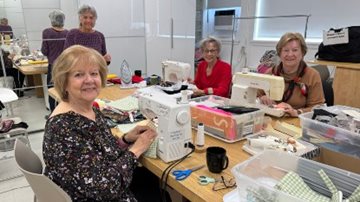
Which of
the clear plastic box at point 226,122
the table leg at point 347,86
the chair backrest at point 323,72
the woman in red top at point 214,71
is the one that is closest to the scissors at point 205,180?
the clear plastic box at point 226,122

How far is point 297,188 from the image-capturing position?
82 cm

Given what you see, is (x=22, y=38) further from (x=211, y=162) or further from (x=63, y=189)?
(x=211, y=162)

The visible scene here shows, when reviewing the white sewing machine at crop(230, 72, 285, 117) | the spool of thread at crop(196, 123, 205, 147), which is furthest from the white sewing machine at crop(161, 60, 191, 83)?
the spool of thread at crop(196, 123, 205, 147)

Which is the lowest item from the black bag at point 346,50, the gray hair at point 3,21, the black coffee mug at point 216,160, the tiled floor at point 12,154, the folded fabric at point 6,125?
the tiled floor at point 12,154

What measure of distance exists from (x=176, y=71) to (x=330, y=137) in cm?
131

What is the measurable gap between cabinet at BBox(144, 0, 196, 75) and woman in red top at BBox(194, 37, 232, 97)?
6.66ft

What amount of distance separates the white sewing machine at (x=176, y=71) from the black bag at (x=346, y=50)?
172 centimetres

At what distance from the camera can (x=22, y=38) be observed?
346 centimetres

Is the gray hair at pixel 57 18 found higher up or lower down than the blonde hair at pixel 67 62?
higher up

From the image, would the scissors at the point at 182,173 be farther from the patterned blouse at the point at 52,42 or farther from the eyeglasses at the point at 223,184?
the patterned blouse at the point at 52,42

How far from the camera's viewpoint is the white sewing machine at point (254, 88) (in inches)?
60.0

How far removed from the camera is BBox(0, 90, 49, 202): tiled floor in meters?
2.29

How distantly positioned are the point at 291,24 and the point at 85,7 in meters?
3.12

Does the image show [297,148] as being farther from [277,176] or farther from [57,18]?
[57,18]
